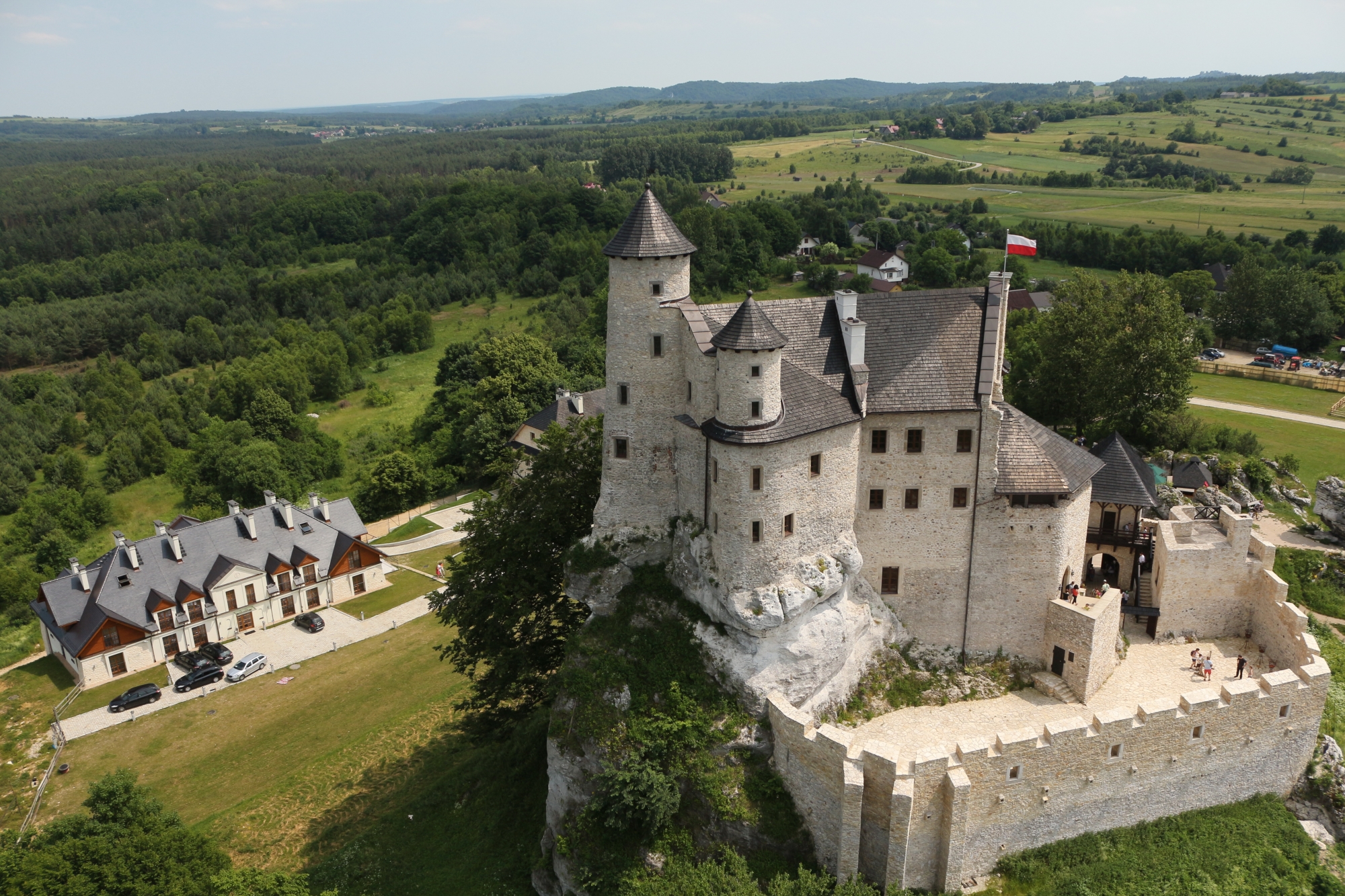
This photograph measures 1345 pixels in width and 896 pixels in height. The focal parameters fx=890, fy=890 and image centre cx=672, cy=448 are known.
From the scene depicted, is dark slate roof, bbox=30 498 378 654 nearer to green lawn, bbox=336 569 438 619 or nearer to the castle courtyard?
green lawn, bbox=336 569 438 619

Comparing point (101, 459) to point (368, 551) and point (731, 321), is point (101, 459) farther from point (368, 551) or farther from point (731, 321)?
point (731, 321)

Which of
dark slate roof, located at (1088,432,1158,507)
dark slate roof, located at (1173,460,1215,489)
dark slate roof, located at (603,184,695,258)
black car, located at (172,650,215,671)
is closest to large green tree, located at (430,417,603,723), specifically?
dark slate roof, located at (603,184,695,258)

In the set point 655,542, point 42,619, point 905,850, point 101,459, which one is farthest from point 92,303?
point 905,850

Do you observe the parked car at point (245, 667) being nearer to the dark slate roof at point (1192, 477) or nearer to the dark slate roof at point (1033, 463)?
the dark slate roof at point (1033, 463)

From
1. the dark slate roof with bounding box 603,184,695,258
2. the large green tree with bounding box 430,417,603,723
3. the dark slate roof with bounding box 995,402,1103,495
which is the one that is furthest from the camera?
the large green tree with bounding box 430,417,603,723

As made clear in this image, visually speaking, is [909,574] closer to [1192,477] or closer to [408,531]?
[1192,477]
